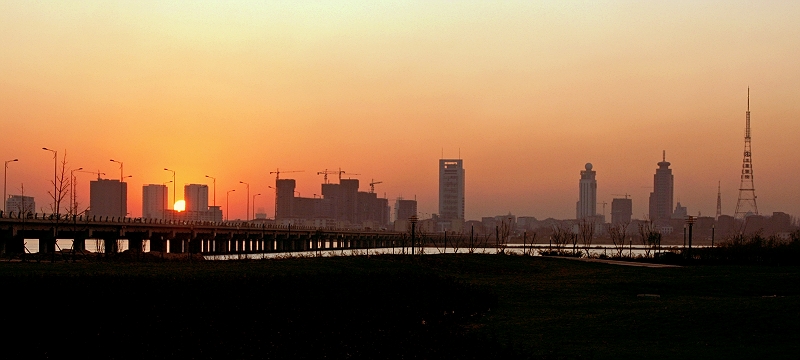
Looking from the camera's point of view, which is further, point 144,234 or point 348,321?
point 144,234

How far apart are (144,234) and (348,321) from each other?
9659cm

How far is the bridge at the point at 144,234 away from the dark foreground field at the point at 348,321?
40113mm

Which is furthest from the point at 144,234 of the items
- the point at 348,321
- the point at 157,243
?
the point at 348,321

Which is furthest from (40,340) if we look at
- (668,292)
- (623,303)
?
(668,292)

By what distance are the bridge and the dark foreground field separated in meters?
40.1

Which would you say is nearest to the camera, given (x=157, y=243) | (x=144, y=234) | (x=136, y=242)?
(x=144, y=234)

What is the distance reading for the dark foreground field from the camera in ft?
65.6

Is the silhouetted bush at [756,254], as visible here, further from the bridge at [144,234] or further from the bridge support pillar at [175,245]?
the bridge support pillar at [175,245]

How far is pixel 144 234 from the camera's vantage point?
116m

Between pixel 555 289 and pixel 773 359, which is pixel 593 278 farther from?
pixel 773 359

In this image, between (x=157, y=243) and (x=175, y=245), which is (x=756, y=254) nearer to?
(x=157, y=243)

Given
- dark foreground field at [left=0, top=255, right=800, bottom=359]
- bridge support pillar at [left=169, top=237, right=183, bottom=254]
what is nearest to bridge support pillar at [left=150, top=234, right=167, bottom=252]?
bridge support pillar at [left=169, top=237, right=183, bottom=254]

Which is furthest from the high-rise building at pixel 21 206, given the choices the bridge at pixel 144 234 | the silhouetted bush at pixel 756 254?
the silhouetted bush at pixel 756 254

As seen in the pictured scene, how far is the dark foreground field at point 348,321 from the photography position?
787 inches
